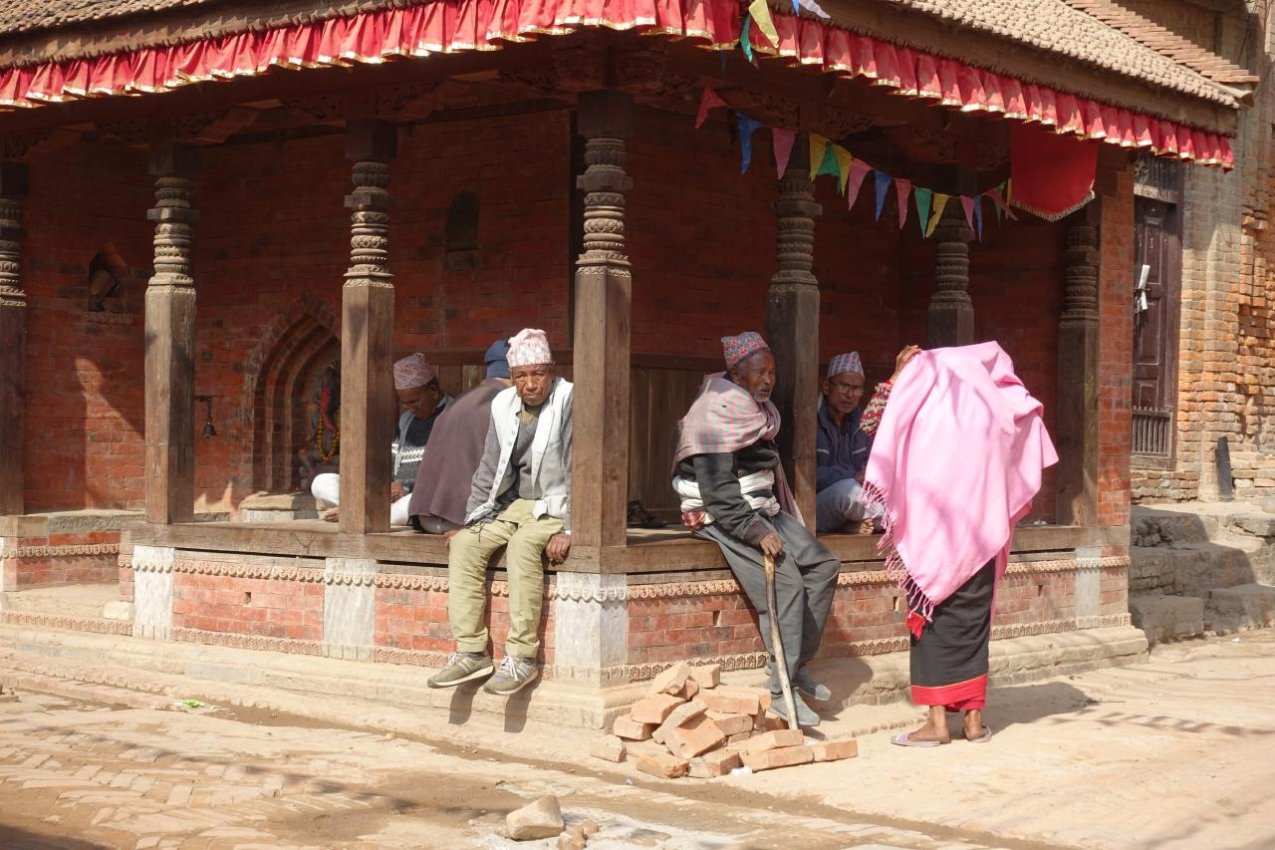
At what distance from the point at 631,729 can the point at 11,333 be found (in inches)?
219

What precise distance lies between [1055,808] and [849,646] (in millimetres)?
2752

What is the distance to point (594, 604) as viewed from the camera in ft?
26.3

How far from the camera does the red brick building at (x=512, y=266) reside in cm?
820

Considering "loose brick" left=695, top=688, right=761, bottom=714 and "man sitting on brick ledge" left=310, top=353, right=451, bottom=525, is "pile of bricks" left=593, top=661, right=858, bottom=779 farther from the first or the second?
"man sitting on brick ledge" left=310, top=353, right=451, bottom=525

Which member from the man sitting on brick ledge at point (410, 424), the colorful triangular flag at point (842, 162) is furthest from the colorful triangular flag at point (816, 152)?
the man sitting on brick ledge at point (410, 424)

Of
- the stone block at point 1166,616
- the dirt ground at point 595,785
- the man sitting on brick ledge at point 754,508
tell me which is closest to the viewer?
the dirt ground at point 595,785

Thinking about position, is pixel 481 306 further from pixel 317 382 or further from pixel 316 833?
pixel 316 833

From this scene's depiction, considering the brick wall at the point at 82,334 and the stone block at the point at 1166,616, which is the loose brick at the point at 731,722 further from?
the brick wall at the point at 82,334

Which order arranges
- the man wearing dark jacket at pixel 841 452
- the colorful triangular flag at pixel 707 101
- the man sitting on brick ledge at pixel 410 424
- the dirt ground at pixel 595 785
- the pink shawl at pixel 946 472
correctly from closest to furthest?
the dirt ground at pixel 595 785 → the pink shawl at pixel 946 472 → the colorful triangular flag at pixel 707 101 → the man wearing dark jacket at pixel 841 452 → the man sitting on brick ledge at pixel 410 424

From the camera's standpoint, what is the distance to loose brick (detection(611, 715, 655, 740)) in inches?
300

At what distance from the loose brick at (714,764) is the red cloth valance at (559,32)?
313 centimetres

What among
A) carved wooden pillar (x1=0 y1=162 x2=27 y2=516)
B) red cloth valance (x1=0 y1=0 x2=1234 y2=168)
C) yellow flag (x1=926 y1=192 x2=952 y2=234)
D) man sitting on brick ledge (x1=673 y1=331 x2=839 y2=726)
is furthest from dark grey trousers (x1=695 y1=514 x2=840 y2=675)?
carved wooden pillar (x1=0 y1=162 x2=27 y2=516)

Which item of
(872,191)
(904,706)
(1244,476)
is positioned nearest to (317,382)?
(872,191)

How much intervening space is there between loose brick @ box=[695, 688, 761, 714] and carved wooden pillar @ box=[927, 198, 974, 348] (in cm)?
373
